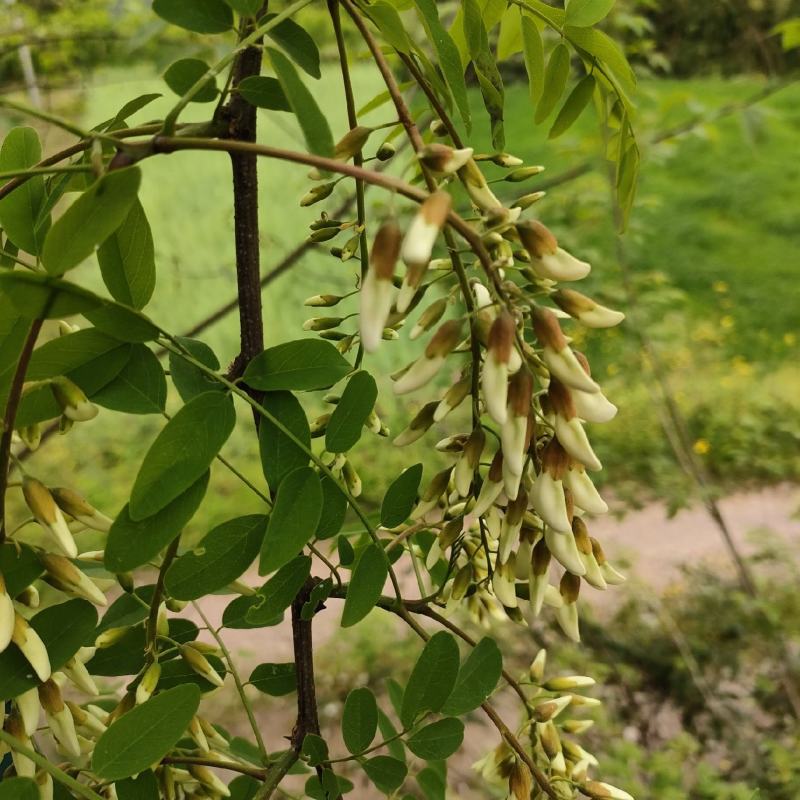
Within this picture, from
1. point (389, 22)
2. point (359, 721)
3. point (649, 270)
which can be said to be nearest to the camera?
point (389, 22)

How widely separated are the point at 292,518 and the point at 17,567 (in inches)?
4.6

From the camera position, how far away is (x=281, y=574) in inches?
16.4

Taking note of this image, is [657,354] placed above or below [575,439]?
below

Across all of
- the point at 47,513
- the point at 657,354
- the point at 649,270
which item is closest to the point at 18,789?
the point at 47,513

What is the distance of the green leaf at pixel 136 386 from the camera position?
38 centimetres

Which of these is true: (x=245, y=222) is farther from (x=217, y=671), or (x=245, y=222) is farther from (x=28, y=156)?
(x=217, y=671)

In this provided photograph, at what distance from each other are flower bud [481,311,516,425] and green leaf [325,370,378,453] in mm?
137

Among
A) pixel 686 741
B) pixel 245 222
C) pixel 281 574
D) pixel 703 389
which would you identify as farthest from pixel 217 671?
pixel 703 389

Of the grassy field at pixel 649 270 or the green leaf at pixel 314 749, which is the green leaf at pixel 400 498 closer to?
Result: the green leaf at pixel 314 749

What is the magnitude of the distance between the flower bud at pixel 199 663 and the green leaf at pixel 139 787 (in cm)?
5

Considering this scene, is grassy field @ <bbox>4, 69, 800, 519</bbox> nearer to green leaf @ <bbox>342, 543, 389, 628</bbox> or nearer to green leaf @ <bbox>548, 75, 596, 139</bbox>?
green leaf @ <bbox>548, 75, 596, 139</bbox>

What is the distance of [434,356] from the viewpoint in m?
0.33

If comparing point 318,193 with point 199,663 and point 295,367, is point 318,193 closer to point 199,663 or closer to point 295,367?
point 295,367

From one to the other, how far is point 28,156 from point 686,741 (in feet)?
4.63
